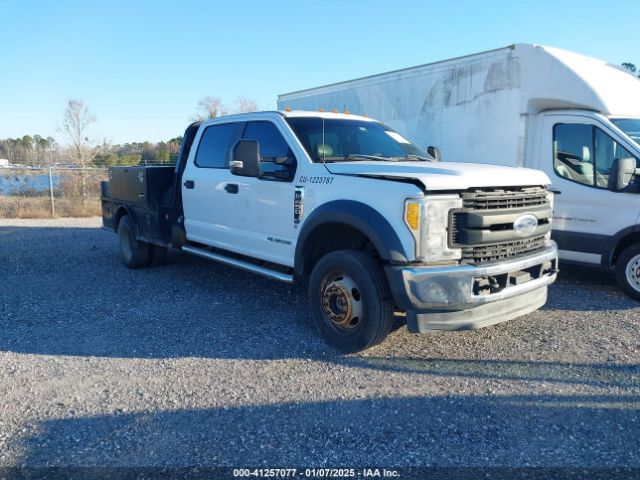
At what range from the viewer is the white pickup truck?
394 cm

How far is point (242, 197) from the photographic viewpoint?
570cm

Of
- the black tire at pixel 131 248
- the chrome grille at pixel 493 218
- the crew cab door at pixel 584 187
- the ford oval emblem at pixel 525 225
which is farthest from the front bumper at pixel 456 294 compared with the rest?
the black tire at pixel 131 248

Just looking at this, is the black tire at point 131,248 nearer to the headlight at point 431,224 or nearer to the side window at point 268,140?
the side window at point 268,140

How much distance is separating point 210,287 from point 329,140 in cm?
267

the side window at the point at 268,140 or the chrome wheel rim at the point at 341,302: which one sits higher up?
the side window at the point at 268,140

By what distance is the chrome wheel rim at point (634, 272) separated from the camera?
599 centimetres

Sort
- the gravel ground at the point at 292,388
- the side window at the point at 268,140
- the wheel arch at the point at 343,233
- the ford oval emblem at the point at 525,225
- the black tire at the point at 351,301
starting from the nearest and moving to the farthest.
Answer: the gravel ground at the point at 292,388 < the wheel arch at the point at 343,233 < the black tire at the point at 351,301 < the ford oval emblem at the point at 525,225 < the side window at the point at 268,140

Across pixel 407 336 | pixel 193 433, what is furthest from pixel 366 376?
pixel 193 433

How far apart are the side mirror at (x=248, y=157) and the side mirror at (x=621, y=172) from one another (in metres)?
4.01

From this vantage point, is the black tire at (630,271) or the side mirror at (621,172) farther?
the black tire at (630,271)

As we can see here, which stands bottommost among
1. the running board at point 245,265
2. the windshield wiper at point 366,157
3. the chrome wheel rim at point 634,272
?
the chrome wheel rim at point 634,272

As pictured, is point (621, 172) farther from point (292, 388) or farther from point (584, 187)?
point (292, 388)

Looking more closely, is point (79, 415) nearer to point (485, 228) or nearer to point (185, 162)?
point (485, 228)

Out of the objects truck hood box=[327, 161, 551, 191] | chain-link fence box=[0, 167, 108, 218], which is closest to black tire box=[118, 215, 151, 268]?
truck hood box=[327, 161, 551, 191]
